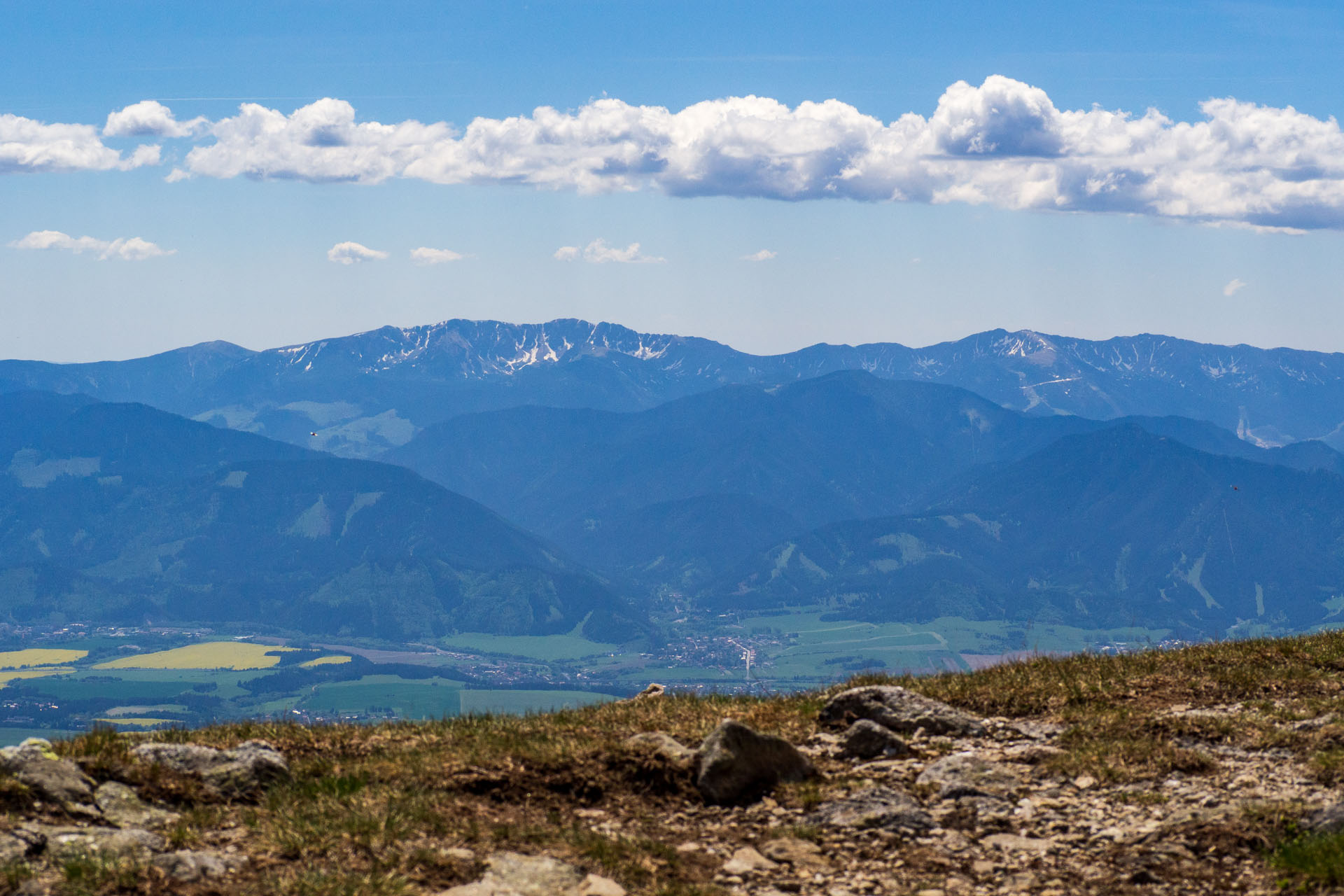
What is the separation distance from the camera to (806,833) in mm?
11242

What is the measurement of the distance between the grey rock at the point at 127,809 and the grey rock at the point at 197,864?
1.13m

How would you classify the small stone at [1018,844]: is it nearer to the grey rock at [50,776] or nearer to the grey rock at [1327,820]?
the grey rock at [1327,820]

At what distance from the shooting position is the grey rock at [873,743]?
1405 cm

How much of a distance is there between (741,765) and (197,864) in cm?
568

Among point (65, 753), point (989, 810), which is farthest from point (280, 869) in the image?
point (989, 810)

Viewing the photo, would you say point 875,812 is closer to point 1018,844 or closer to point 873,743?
point 1018,844

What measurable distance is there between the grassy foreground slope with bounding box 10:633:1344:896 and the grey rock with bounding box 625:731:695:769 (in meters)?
0.18

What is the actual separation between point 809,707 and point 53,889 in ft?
34.1

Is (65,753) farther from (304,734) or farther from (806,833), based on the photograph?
(806,833)

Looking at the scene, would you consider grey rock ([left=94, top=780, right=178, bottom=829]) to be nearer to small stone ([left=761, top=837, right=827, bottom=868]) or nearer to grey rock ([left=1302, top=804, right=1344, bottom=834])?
small stone ([left=761, top=837, right=827, bottom=868])

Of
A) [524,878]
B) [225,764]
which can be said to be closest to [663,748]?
[524,878]

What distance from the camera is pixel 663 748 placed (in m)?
13.1

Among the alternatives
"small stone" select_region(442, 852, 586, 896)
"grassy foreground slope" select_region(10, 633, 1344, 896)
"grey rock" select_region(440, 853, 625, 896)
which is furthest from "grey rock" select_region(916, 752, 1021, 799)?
"small stone" select_region(442, 852, 586, 896)

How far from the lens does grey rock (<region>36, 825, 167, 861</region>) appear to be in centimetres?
951
